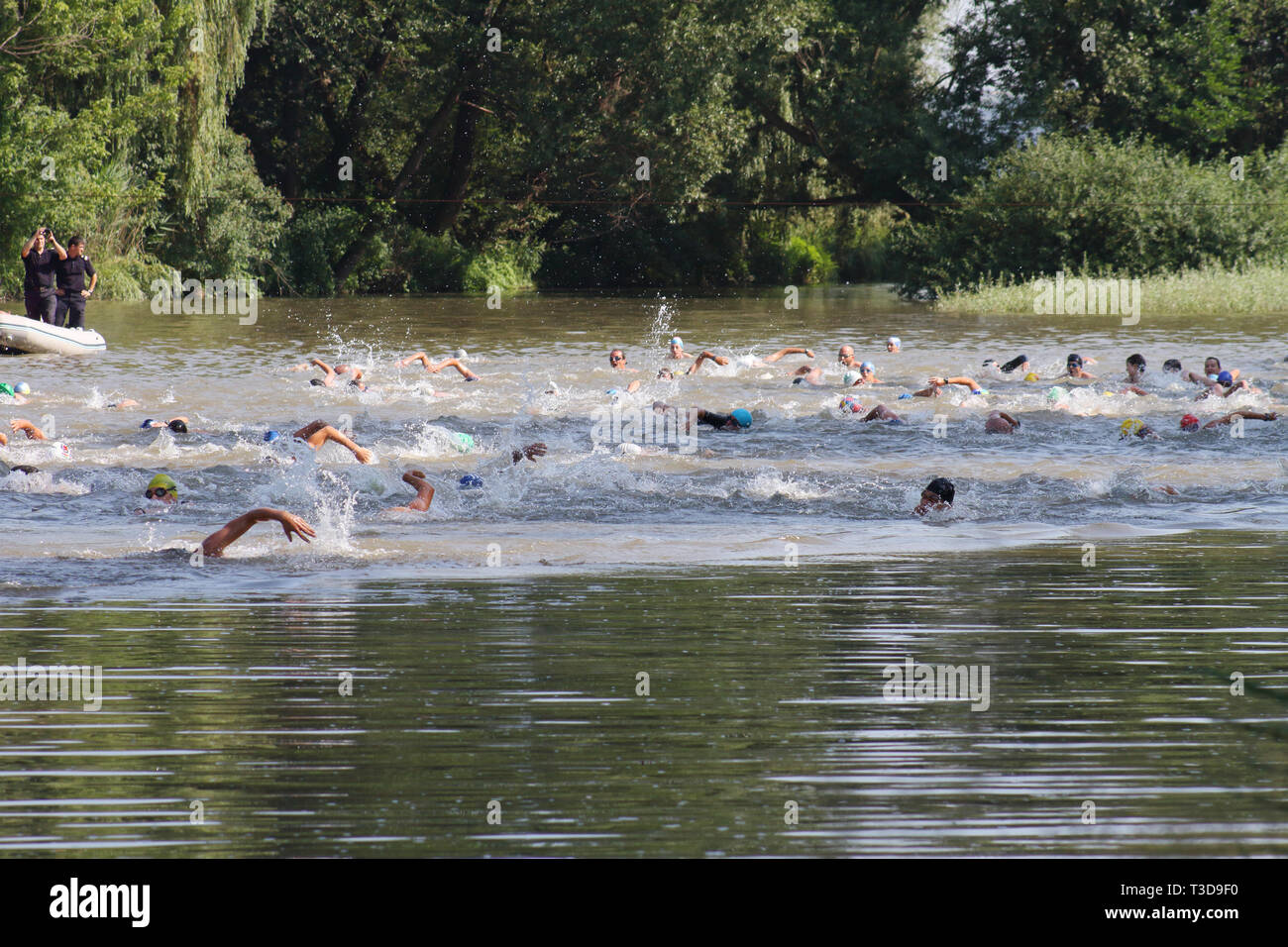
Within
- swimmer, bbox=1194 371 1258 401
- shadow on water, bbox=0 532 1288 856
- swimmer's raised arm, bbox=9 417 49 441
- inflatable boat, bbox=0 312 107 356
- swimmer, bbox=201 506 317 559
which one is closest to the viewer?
shadow on water, bbox=0 532 1288 856

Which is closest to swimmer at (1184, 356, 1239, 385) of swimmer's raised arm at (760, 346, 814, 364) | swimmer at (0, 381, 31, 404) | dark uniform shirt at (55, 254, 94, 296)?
swimmer's raised arm at (760, 346, 814, 364)

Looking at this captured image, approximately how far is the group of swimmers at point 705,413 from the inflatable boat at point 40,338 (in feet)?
11.9

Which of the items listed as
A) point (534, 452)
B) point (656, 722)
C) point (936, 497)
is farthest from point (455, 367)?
point (656, 722)

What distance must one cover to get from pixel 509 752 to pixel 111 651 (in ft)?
9.33

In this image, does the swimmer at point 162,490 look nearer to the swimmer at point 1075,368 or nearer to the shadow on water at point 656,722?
the shadow on water at point 656,722

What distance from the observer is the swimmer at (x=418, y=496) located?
12273 mm

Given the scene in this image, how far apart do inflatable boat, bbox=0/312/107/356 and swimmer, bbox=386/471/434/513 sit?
14.0 meters

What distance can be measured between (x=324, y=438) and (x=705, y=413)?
18.2 ft

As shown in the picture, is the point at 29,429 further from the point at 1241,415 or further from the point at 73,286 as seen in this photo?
the point at 1241,415

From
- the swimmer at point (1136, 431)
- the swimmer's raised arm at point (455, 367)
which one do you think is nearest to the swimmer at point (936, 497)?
the swimmer at point (1136, 431)

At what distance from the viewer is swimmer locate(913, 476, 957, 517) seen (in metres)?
12.3

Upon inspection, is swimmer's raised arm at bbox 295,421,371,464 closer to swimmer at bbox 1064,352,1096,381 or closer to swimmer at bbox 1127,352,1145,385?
swimmer at bbox 1127,352,1145,385

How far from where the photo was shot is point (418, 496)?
40.7 feet
